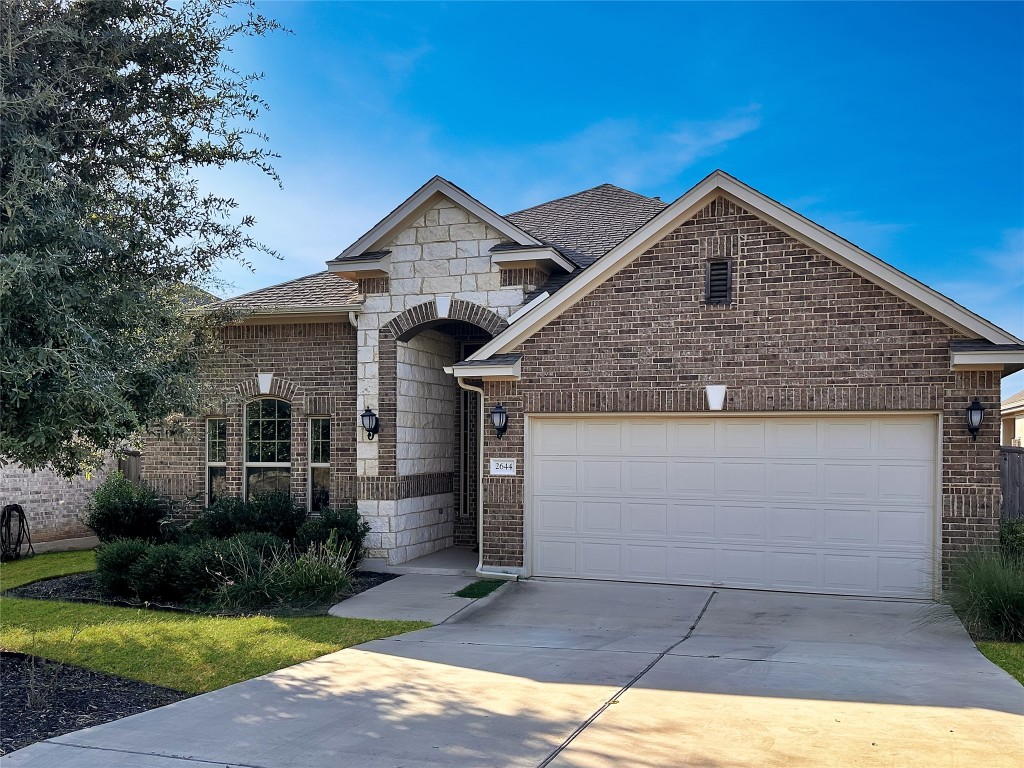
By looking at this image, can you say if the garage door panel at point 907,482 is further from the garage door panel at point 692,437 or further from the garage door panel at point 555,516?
the garage door panel at point 555,516

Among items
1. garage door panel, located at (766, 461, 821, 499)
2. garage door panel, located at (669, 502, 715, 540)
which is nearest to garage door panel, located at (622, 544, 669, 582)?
garage door panel, located at (669, 502, 715, 540)

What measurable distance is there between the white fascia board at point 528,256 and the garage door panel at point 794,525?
5.01 metres

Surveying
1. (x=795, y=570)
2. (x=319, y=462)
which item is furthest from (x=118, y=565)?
(x=795, y=570)

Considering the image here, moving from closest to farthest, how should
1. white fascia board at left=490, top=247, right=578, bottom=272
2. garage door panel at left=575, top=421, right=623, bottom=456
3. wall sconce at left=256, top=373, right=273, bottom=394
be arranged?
1. garage door panel at left=575, top=421, right=623, bottom=456
2. white fascia board at left=490, top=247, right=578, bottom=272
3. wall sconce at left=256, top=373, right=273, bottom=394

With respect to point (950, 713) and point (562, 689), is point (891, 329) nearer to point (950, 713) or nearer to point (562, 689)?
point (950, 713)

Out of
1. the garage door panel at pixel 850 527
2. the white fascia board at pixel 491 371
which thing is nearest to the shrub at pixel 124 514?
the white fascia board at pixel 491 371

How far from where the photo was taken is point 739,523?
12.2 meters

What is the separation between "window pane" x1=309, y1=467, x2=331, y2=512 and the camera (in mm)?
15406

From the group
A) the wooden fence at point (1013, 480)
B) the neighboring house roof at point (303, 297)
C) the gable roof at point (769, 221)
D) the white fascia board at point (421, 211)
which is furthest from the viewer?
the neighboring house roof at point (303, 297)

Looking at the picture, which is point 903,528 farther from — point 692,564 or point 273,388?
point 273,388

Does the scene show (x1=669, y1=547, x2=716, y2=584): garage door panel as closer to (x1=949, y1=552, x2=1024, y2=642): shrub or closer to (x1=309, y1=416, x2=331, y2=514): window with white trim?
(x1=949, y1=552, x2=1024, y2=642): shrub

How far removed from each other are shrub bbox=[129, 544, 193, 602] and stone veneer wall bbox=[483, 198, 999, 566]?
14.2 feet

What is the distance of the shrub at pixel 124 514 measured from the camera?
604 inches

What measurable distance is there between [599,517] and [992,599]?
515 centimetres
